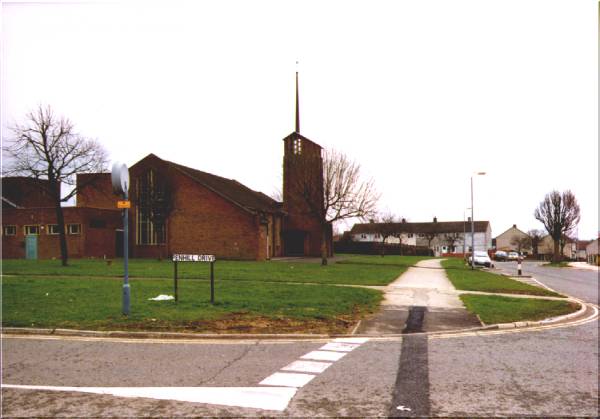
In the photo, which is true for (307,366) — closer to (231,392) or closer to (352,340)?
(231,392)

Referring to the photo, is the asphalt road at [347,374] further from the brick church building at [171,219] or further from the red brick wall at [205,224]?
the red brick wall at [205,224]

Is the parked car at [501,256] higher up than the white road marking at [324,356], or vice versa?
the white road marking at [324,356]

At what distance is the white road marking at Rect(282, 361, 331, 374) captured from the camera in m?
7.13

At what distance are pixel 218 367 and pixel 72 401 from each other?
6.81 feet

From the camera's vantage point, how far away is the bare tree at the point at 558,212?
66.8 m

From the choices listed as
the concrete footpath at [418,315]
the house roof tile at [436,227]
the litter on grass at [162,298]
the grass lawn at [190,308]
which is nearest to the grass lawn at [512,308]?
the concrete footpath at [418,315]

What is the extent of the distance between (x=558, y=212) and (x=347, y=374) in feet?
222

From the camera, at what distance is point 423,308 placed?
13.9m

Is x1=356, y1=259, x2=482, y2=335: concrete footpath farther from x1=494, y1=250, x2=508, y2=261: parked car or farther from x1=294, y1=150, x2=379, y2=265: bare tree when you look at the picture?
x1=494, y1=250, x2=508, y2=261: parked car

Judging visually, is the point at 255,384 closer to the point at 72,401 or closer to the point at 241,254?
the point at 72,401

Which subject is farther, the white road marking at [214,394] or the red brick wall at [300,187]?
the red brick wall at [300,187]

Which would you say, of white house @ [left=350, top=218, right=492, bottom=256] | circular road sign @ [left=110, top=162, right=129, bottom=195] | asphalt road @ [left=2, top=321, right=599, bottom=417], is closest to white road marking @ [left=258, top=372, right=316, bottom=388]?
asphalt road @ [left=2, top=321, right=599, bottom=417]

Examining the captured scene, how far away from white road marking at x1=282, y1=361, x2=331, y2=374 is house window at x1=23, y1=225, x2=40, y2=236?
131ft

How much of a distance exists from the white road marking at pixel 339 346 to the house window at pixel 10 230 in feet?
134
